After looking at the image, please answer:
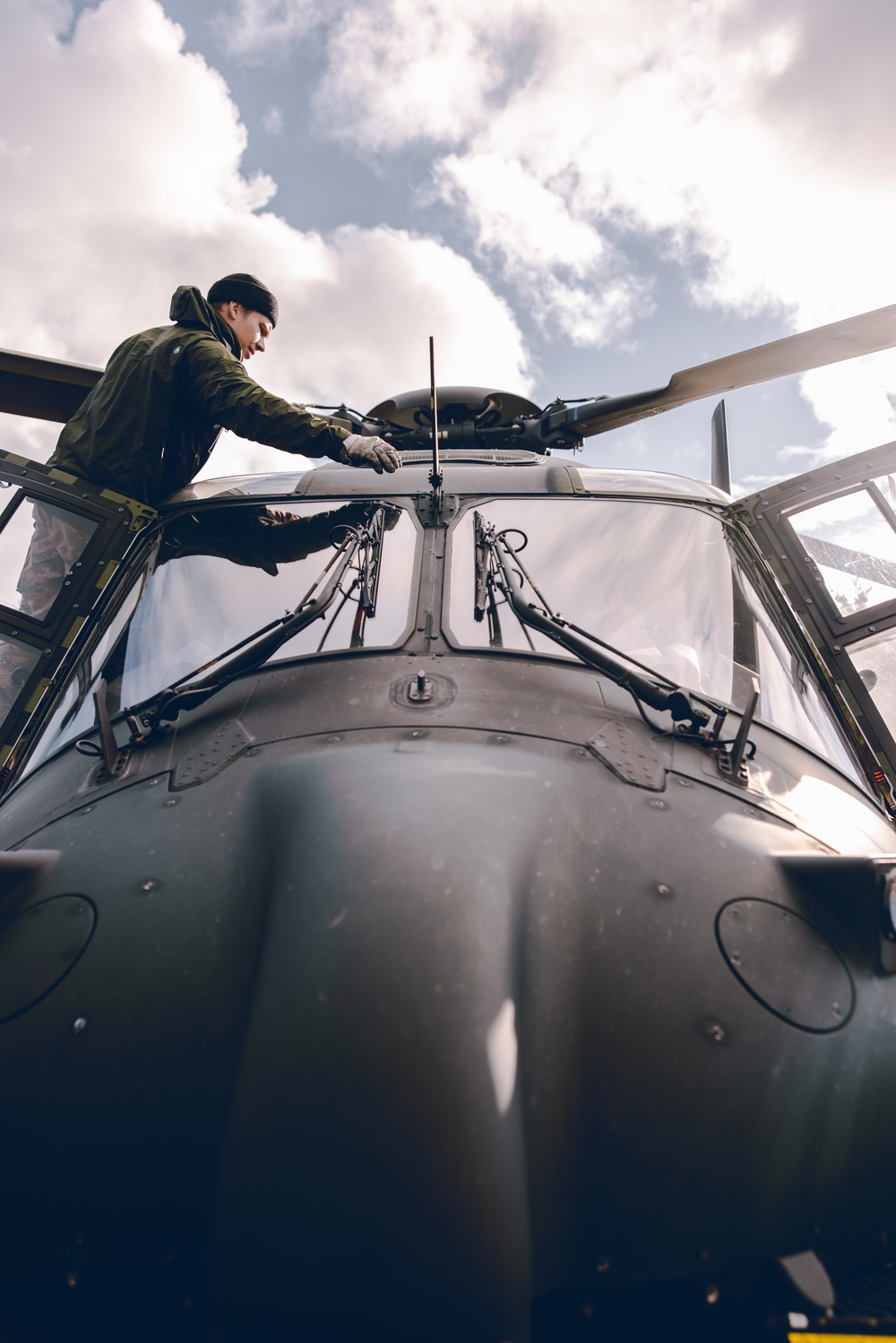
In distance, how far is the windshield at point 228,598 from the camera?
2.86m

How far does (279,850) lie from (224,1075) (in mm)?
479

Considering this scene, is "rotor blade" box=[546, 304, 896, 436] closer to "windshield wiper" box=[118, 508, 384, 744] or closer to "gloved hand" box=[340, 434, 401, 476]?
"gloved hand" box=[340, 434, 401, 476]

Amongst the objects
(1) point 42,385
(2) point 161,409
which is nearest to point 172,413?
(2) point 161,409

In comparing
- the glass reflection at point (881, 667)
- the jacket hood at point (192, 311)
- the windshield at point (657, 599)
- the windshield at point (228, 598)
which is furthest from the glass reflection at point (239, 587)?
the glass reflection at point (881, 667)

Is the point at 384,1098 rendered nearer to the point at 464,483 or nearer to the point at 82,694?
the point at 82,694

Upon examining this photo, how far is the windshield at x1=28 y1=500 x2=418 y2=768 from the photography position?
2.86 meters

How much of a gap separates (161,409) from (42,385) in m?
1.67

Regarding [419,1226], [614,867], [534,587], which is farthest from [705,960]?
[534,587]

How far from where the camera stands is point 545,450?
602 centimetres

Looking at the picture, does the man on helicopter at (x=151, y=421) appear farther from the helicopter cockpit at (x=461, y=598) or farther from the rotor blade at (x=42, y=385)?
the rotor blade at (x=42, y=385)

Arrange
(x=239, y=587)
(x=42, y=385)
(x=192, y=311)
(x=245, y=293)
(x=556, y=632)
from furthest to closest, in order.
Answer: (x=42, y=385), (x=245, y=293), (x=192, y=311), (x=239, y=587), (x=556, y=632)

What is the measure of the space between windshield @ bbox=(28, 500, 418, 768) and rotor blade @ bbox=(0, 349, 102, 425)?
1816mm

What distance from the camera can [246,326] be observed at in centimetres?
445

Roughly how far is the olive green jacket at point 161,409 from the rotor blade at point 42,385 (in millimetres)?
962
